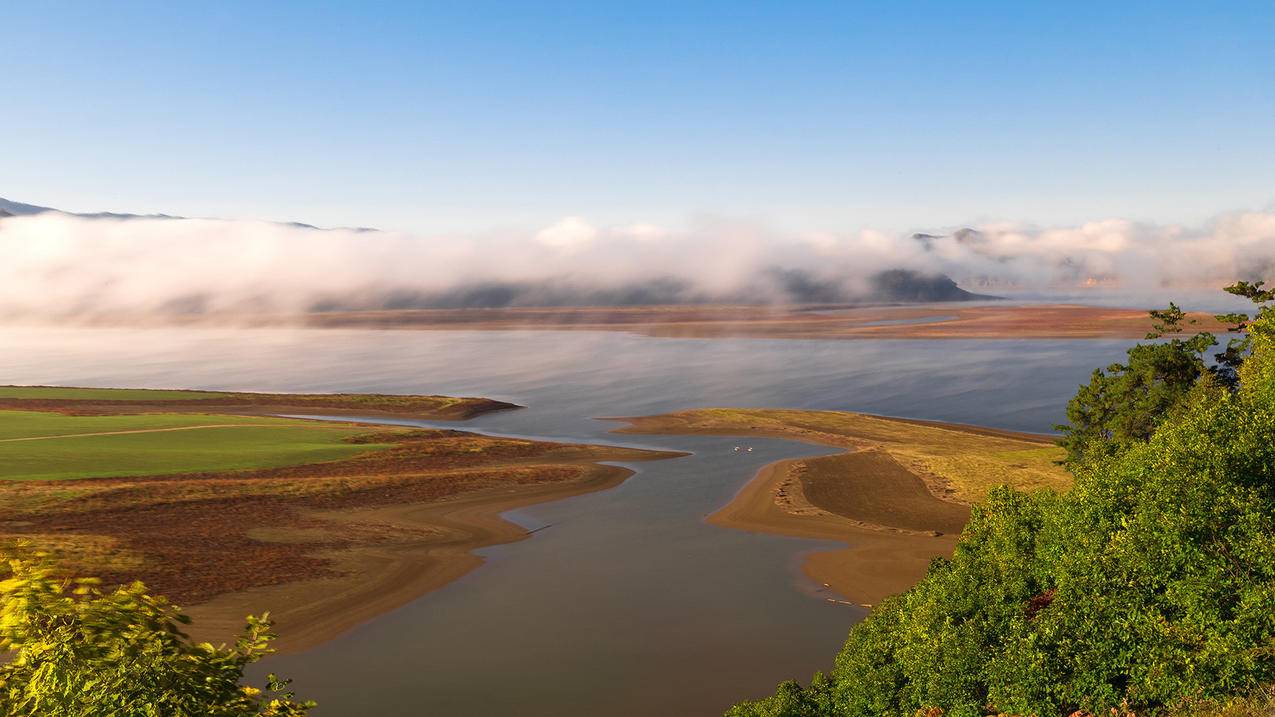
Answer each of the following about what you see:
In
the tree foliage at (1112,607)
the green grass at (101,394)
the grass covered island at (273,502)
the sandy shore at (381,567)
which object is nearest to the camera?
the tree foliage at (1112,607)

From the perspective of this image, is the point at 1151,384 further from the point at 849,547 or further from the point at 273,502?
the point at 273,502

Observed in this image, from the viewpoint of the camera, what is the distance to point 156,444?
281 feet

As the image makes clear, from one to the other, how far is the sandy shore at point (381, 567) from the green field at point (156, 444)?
77.9 ft

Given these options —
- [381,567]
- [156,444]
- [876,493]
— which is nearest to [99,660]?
[381,567]

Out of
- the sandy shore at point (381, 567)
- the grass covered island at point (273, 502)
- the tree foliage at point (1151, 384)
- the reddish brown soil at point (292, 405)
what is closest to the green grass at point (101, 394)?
the reddish brown soil at point (292, 405)

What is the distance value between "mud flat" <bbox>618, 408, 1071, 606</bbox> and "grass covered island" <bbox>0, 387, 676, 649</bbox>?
55.9ft

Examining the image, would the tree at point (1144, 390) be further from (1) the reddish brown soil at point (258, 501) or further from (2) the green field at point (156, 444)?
(2) the green field at point (156, 444)

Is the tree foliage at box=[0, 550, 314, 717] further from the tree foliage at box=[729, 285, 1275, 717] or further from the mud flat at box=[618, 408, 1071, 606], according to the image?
the mud flat at box=[618, 408, 1071, 606]

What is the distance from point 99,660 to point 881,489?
6388cm

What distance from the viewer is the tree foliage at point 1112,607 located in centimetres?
1864

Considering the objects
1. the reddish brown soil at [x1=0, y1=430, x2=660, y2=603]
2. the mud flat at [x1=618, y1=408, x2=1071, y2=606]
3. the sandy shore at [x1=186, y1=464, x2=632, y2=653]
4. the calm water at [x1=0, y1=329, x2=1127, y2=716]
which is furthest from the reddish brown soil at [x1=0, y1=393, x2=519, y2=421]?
the sandy shore at [x1=186, y1=464, x2=632, y2=653]

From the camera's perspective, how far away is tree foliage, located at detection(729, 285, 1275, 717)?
18.6 meters

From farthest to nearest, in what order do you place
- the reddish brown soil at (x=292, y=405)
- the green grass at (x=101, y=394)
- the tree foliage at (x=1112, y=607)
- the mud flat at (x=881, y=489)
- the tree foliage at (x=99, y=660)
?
the green grass at (x=101, y=394) < the reddish brown soil at (x=292, y=405) < the mud flat at (x=881, y=489) < the tree foliage at (x=1112, y=607) < the tree foliage at (x=99, y=660)

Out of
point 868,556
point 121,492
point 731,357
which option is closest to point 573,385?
point 731,357
